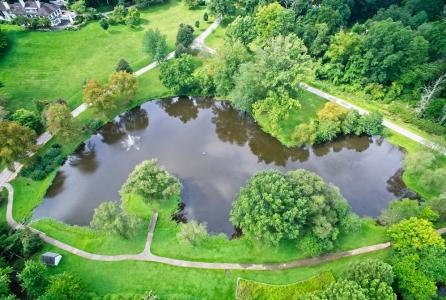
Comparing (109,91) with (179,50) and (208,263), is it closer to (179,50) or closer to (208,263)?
(179,50)

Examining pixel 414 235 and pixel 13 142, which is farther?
pixel 13 142

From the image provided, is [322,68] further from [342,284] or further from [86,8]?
[86,8]

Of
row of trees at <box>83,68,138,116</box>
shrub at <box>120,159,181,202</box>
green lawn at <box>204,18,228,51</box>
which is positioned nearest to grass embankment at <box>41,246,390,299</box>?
shrub at <box>120,159,181,202</box>

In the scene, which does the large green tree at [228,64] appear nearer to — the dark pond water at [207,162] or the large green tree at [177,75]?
the dark pond water at [207,162]

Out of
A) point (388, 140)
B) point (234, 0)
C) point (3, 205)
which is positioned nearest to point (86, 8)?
point (234, 0)

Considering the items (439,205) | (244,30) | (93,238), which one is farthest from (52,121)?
(439,205)

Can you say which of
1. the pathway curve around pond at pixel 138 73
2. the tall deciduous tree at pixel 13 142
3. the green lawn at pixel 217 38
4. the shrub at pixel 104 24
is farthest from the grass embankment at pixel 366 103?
the tall deciduous tree at pixel 13 142
